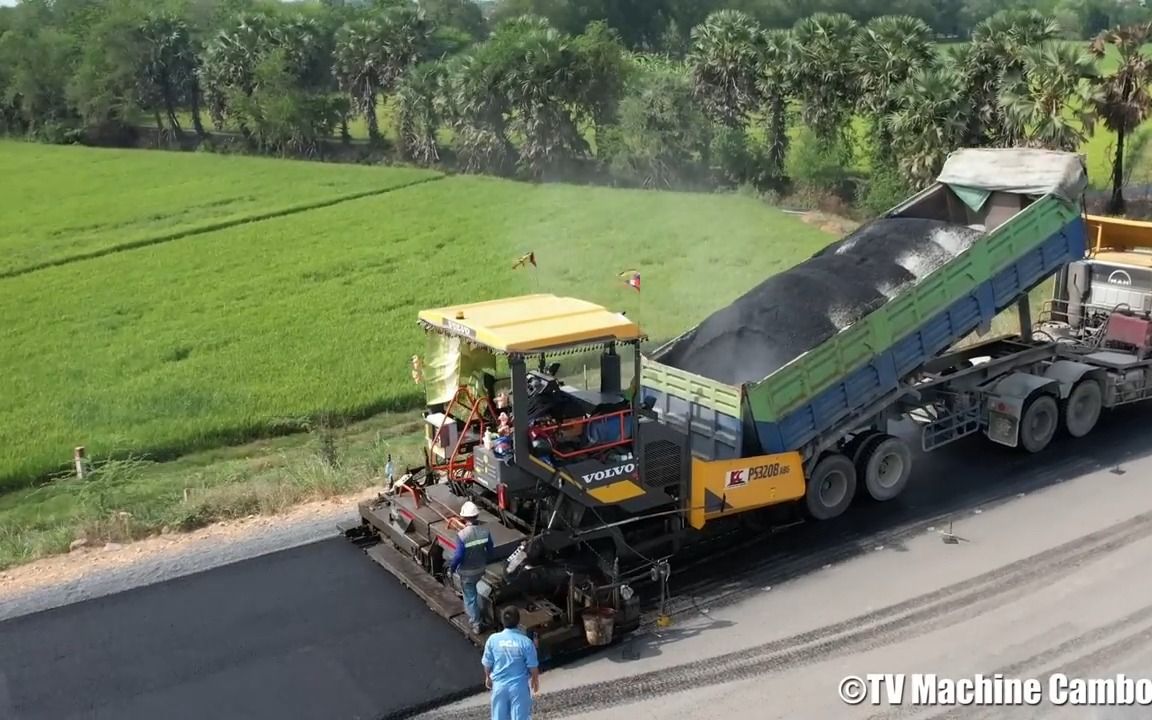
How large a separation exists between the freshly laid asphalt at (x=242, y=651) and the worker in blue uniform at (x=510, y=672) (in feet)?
3.94

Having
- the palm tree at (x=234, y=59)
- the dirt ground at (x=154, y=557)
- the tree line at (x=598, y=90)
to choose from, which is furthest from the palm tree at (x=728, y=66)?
the dirt ground at (x=154, y=557)

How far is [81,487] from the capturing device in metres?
13.8

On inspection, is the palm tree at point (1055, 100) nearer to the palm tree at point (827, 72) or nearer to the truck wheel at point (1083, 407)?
the palm tree at point (827, 72)

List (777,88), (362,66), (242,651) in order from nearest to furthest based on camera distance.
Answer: (242,651), (777,88), (362,66)

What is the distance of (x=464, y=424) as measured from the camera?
960 cm

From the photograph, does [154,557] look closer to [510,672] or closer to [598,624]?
[598,624]

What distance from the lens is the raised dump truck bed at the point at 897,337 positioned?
1032 centimetres

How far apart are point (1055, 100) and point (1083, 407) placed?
14.4m

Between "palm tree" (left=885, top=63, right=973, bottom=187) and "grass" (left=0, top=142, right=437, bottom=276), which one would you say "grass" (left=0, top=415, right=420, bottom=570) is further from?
"palm tree" (left=885, top=63, right=973, bottom=187)

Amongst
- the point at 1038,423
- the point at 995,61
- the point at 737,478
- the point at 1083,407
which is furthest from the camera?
the point at 995,61

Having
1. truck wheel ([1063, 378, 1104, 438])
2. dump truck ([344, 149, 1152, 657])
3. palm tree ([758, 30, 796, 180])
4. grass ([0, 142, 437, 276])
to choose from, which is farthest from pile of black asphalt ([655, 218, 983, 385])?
palm tree ([758, 30, 796, 180])

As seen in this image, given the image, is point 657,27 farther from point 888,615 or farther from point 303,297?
point 888,615

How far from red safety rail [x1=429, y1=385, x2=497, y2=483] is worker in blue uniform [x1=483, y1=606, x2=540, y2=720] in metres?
2.65

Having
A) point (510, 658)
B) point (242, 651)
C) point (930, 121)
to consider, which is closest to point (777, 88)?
point (930, 121)
